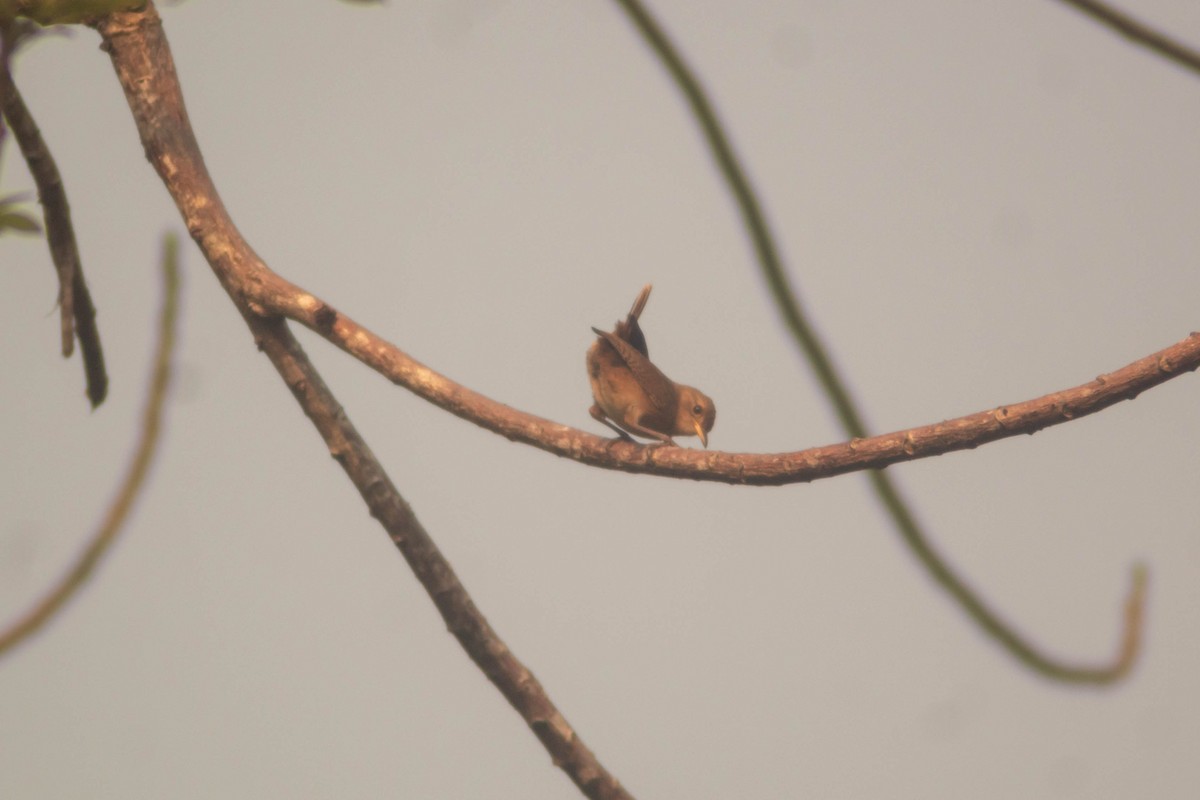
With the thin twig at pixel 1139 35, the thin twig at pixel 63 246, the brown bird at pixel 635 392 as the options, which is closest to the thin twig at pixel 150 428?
the thin twig at pixel 63 246

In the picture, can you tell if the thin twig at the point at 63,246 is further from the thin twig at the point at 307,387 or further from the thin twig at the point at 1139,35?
the thin twig at the point at 1139,35

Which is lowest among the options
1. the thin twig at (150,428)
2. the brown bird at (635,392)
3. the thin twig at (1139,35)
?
the thin twig at (1139,35)

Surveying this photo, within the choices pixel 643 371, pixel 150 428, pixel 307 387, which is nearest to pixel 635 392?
pixel 643 371

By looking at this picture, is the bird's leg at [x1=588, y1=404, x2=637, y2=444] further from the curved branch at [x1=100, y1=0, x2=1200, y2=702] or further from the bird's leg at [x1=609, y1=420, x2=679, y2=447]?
the curved branch at [x1=100, y1=0, x2=1200, y2=702]

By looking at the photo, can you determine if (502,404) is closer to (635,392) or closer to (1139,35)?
(635,392)

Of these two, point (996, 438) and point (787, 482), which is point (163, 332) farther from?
point (996, 438)

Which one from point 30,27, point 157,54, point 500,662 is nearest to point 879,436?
point 500,662
